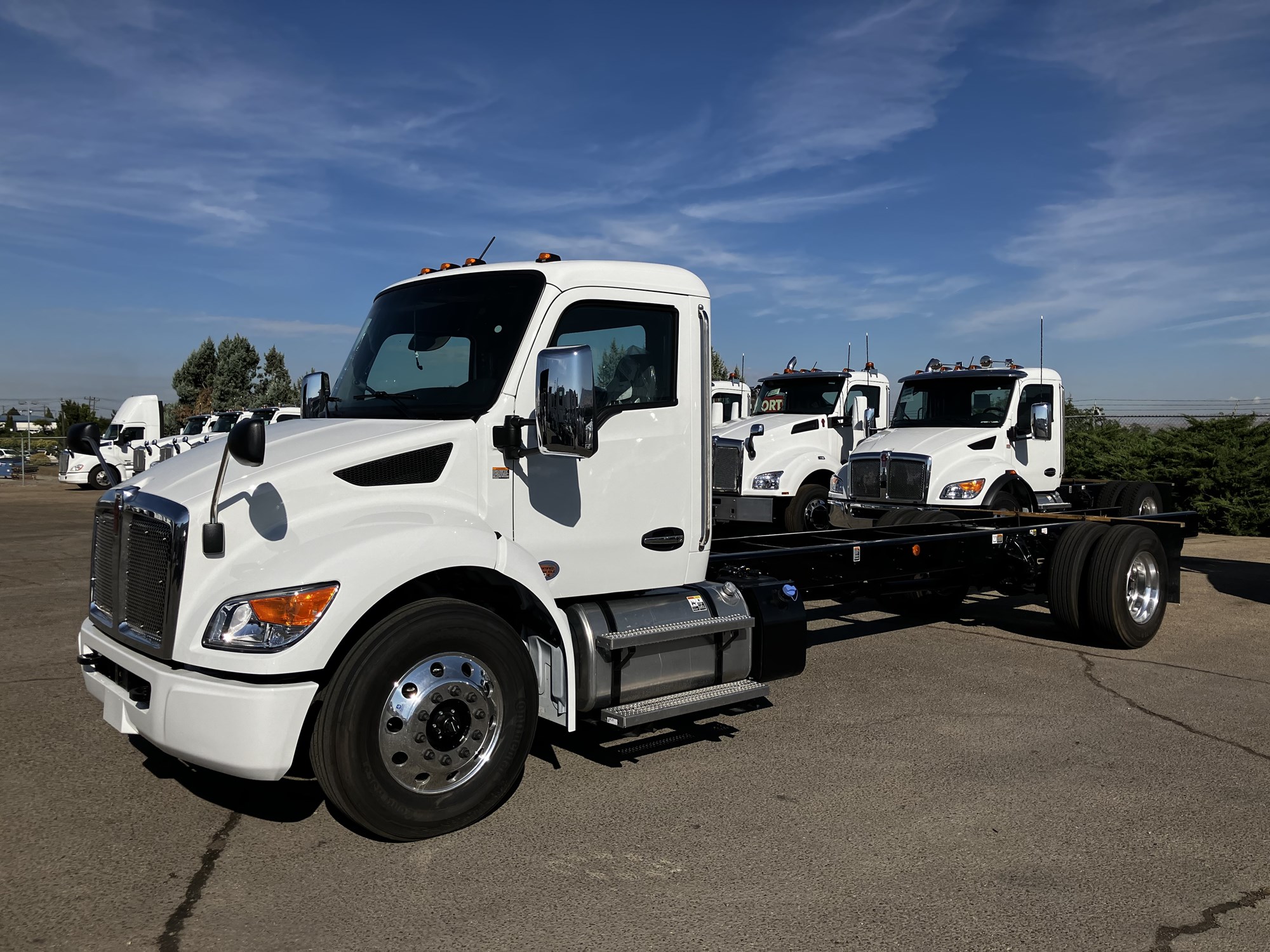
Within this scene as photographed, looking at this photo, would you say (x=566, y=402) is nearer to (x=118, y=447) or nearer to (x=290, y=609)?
(x=290, y=609)

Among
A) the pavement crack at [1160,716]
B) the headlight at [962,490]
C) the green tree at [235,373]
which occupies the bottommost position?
the pavement crack at [1160,716]

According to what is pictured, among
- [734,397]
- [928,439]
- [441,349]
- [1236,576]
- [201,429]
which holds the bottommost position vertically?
[1236,576]

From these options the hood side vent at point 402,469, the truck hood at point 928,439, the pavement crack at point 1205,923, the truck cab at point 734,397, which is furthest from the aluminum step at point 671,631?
the truck cab at point 734,397

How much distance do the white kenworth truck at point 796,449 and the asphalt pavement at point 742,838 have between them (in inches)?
289

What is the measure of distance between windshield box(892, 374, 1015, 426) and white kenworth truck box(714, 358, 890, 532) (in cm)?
80

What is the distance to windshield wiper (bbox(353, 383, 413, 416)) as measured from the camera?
477 centimetres

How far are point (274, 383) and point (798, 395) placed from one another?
48.9 m

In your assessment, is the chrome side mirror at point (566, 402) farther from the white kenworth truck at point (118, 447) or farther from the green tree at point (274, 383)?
the green tree at point (274, 383)

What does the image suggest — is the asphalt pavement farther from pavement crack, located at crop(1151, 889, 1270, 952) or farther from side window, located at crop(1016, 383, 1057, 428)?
side window, located at crop(1016, 383, 1057, 428)

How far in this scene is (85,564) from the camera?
1243 cm

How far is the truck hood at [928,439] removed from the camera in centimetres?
1194

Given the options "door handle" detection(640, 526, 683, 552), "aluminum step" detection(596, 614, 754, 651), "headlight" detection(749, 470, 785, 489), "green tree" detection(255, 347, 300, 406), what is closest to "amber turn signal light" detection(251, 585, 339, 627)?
"aluminum step" detection(596, 614, 754, 651)

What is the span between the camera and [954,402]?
12.8 m

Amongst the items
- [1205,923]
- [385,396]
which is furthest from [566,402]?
[1205,923]
